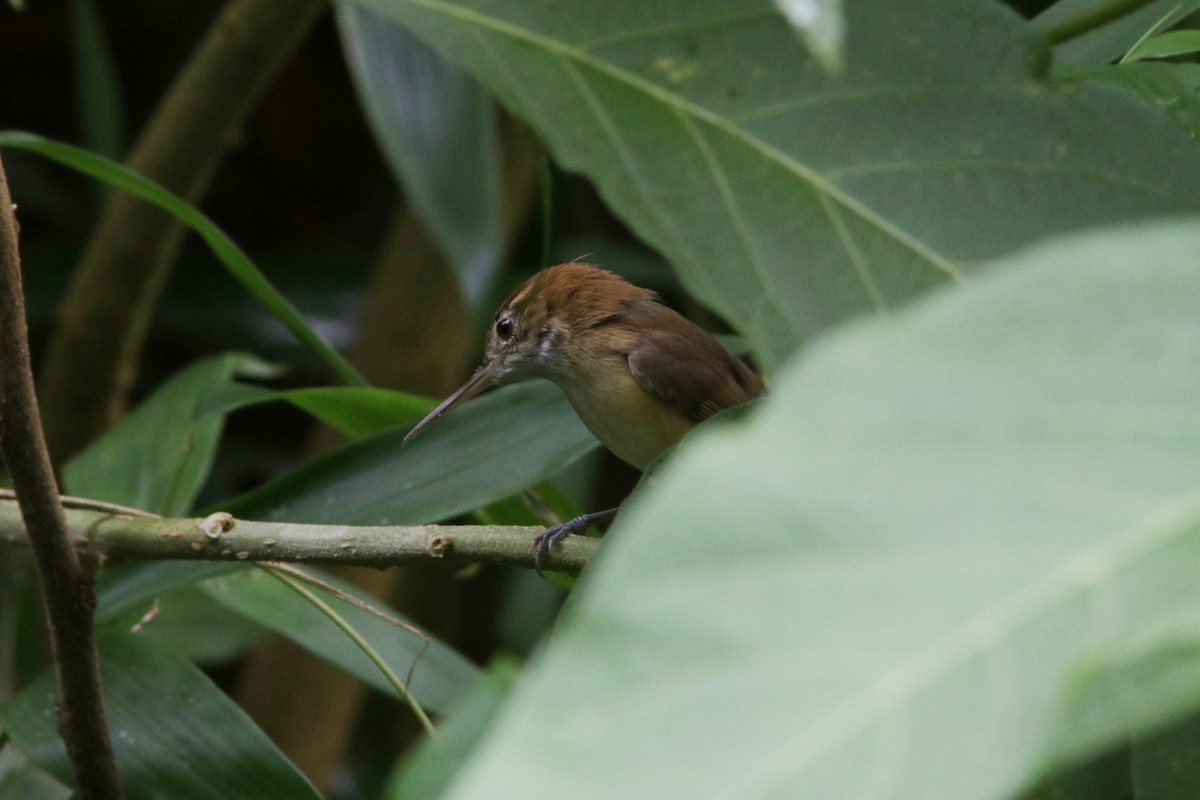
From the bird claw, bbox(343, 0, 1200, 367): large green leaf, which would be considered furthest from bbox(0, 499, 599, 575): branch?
bbox(343, 0, 1200, 367): large green leaf

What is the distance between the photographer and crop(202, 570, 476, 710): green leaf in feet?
4.96

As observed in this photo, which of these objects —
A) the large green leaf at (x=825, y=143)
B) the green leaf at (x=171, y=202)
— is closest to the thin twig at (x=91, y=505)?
the green leaf at (x=171, y=202)

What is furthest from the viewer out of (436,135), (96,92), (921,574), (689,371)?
(96,92)

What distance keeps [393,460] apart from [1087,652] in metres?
1.06

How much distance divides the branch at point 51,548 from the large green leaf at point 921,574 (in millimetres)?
741

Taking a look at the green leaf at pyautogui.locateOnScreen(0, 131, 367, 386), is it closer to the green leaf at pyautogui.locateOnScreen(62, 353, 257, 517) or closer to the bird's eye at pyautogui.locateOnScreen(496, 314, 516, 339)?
the green leaf at pyautogui.locateOnScreen(62, 353, 257, 517)

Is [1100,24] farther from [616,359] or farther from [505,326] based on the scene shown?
[505,326]

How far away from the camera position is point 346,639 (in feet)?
5.16

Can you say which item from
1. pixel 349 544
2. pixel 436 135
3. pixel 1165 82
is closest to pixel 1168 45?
pixel 1165 82

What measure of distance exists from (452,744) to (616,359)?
148 cm

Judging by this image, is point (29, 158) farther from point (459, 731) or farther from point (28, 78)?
point (459, 731)

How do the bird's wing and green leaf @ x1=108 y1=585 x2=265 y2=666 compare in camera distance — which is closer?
the bird's wing

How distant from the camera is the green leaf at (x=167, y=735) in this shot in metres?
1.16

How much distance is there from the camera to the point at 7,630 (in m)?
2.37
